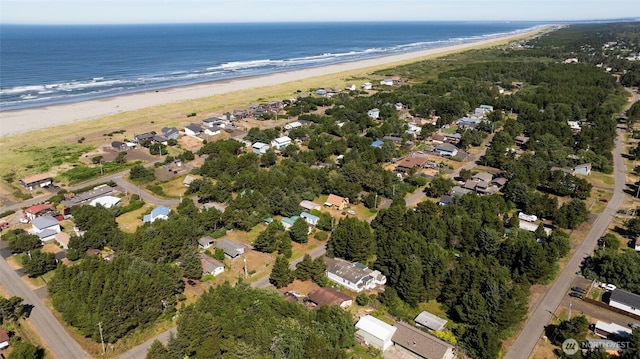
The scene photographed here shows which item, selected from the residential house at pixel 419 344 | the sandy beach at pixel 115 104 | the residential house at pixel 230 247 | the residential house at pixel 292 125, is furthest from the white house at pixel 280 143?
the sandy beach at pixel 115 104

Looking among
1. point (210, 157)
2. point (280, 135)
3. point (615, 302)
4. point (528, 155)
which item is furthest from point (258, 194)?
point (528, 155)

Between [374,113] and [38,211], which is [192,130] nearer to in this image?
[38,211]

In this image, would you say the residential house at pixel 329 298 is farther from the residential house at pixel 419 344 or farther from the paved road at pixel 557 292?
the paved road at pixel 557 292

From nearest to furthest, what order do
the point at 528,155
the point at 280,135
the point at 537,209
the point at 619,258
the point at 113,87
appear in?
the point at 619,258, the point at 537,209, the point at 528,155, the point at 280,135, the point at 113,87

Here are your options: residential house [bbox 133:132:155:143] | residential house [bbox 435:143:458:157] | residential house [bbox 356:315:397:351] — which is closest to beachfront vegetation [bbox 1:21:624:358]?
residential house [bbox 356:315:397:351]

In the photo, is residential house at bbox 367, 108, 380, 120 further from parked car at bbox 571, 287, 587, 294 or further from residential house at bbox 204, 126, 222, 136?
parked car at bbox 571, 287, 587, 294

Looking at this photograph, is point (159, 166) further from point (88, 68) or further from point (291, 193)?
point (88, 68)
